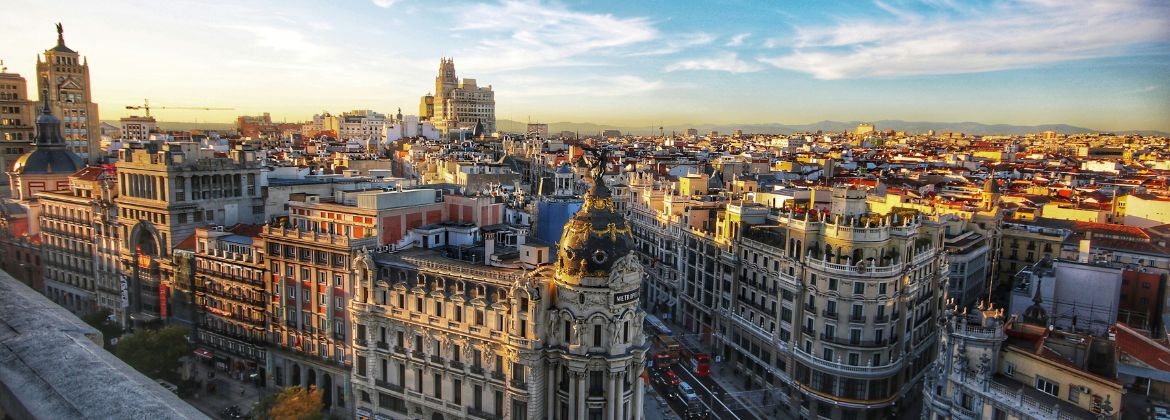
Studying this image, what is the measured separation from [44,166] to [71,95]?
4719cm

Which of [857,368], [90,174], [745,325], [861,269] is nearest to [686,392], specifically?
[745,325]

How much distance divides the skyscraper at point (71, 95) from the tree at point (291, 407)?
103303 mm

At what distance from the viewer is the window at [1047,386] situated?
1521 inches

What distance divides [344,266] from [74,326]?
1944 inches

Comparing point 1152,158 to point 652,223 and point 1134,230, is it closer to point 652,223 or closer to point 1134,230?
point 1134,230

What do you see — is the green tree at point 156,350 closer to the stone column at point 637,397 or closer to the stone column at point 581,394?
the stone column at point 581,394

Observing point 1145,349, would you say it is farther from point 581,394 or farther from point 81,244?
point 81,244

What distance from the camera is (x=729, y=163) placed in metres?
160

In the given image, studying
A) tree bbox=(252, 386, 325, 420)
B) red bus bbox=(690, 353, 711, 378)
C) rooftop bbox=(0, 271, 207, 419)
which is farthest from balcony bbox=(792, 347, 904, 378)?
rooftop bbox=(0, 271, 207, 419)

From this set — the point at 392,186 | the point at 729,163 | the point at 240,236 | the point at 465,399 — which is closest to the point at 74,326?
the point at 465,399

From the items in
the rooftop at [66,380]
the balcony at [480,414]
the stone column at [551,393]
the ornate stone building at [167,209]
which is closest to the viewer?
the rooftop at [66,380]

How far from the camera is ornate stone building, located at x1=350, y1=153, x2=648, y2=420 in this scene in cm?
4875

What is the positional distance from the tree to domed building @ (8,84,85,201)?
67031 millimetres

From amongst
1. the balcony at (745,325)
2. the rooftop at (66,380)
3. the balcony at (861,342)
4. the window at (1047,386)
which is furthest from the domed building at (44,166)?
the window at (1047,386)
